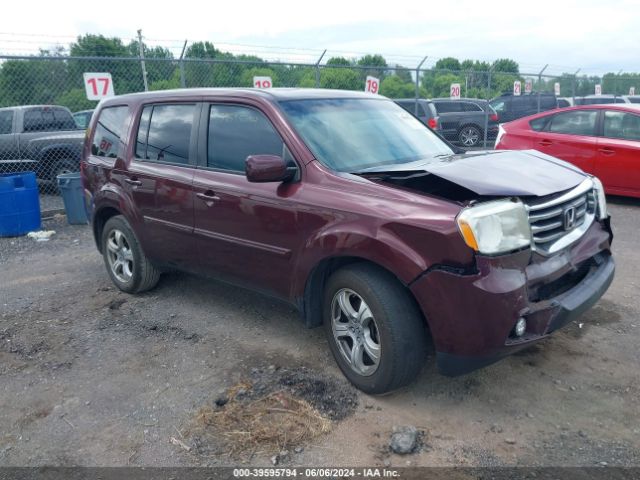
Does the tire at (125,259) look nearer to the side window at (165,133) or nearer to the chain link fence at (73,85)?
the side window at (165,133)

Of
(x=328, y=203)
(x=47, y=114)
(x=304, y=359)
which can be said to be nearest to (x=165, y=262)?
(x=304, y=359)

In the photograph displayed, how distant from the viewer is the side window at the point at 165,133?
14.6ft

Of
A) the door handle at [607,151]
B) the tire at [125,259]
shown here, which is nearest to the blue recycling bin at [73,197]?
the tire at [125,259]

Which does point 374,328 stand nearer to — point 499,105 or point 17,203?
point 17,203

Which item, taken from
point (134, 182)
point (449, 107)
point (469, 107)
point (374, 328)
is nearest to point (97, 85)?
point (134, 182)

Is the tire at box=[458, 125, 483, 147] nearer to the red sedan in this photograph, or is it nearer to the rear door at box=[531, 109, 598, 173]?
the red sedan

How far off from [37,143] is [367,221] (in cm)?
954

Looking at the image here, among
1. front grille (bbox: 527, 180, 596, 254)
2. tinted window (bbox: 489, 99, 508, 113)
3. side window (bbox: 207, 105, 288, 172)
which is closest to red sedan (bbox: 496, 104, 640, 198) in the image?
front grille (bbox: 527, 180, 596, 254)

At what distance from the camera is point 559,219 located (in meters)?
3.29

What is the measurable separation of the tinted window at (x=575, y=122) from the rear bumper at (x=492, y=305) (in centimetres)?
641

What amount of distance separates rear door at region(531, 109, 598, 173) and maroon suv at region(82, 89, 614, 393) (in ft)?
16.6

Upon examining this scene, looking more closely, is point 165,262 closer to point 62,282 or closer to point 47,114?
point 62,282

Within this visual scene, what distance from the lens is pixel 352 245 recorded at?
3238mm

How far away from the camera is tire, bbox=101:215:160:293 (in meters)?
5.11
